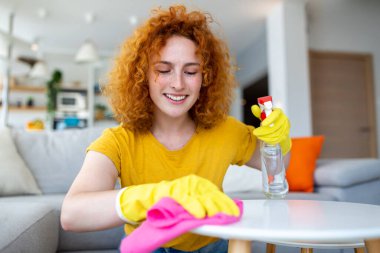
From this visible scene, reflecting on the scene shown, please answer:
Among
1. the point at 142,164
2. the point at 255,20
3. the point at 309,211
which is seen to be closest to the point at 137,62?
the point at 142,164

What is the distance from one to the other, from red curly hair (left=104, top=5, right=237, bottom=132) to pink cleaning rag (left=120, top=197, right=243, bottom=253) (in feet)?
1.62

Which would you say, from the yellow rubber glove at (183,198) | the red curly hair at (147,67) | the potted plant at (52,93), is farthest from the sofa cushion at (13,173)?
the potted plant at (52,93)

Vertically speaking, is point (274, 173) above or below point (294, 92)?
below

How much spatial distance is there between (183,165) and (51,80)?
597 cm

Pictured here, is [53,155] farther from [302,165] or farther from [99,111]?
[99,111]

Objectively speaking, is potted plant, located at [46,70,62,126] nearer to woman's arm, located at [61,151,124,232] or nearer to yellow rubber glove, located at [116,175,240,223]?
woman's arm, located at [61,151,124,232]

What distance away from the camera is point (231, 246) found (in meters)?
0.64

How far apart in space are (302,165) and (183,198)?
1.73m

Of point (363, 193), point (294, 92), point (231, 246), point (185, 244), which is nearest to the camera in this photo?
point (231, 246)

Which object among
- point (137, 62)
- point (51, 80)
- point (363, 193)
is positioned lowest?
point (363, 193)

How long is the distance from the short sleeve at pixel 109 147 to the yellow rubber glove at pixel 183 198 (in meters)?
0.25

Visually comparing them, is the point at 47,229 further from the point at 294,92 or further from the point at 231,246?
the point at 294,92

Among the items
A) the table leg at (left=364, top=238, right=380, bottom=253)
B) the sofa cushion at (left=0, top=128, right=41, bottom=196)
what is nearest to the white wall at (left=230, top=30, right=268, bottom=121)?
the sofa cushion at (left=0, top=128, right=41, bottom=196)

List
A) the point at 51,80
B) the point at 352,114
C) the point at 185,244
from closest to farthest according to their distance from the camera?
the point at 185,244, the point at 352,114, the point at 51,80
